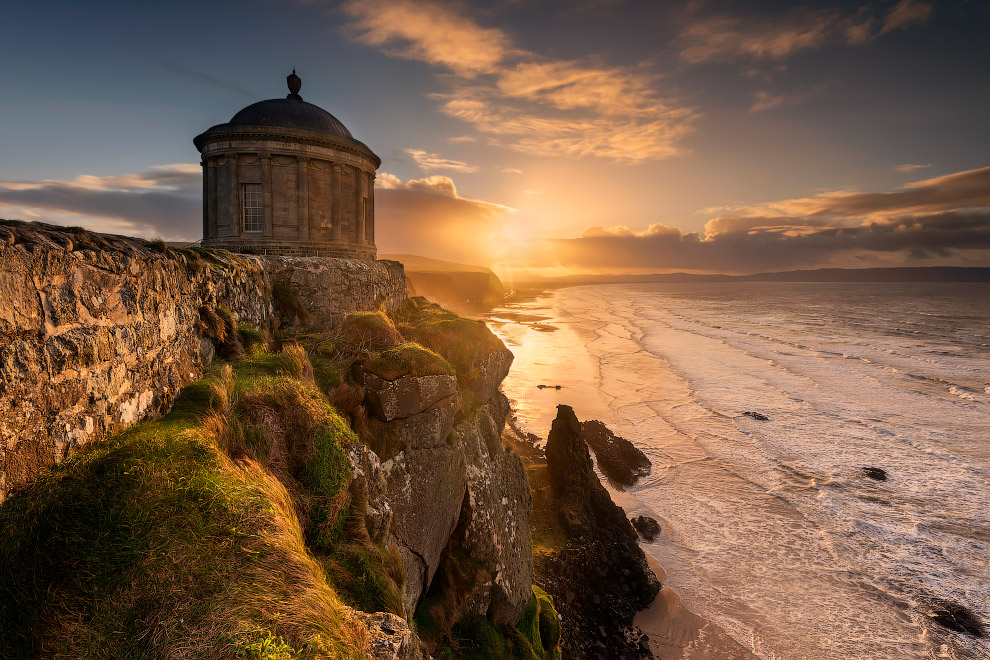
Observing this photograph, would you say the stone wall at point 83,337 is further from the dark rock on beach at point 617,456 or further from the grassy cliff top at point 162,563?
the dark rock on beach at point 617,456

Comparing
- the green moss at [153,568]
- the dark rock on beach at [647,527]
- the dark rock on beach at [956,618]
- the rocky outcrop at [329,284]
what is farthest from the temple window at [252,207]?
the dark rock on beach at [956,618]

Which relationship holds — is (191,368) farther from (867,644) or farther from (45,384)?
(867,644)

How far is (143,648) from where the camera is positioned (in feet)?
10.0

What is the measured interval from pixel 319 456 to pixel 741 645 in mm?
15234

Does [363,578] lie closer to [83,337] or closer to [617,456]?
[83,337]

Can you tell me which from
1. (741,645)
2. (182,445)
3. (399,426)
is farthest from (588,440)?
(182,445)

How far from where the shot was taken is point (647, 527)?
19234 mm

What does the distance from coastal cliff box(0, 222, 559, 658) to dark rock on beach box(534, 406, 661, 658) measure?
4244 millimetres

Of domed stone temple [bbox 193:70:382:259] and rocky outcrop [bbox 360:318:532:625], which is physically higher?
domed stone temple [bbox 193:70:382:259]

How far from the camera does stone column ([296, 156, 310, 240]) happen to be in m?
22.9

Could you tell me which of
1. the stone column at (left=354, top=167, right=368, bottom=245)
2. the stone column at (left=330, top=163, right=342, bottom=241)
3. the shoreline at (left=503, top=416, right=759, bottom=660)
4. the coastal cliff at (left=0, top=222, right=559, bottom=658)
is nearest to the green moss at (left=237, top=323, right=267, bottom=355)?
the coastal cliff at (left=0, top=222, right=559, bottom=658)

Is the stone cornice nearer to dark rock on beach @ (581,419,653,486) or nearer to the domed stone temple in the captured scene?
the domed stone temple

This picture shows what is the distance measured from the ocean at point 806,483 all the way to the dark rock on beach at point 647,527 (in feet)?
1.32

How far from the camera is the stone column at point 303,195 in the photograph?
22.9 meters
